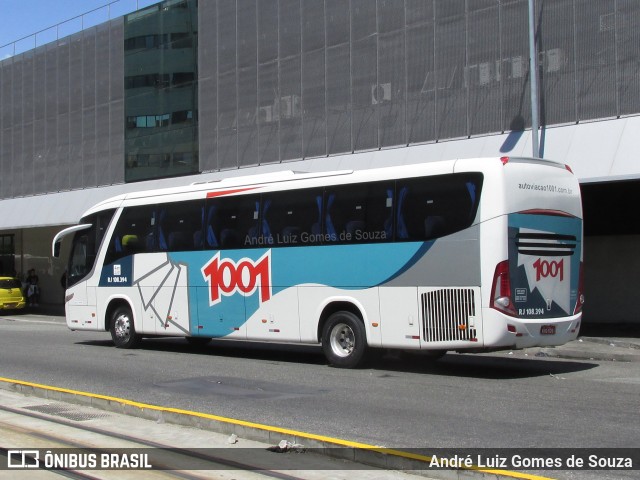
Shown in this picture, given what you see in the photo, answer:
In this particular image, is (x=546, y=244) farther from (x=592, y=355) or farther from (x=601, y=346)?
(x=601, y=346)

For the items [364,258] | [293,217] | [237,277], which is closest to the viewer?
[364,258]

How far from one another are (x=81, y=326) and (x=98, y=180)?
17.6 meters

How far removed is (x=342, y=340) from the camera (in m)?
14.4

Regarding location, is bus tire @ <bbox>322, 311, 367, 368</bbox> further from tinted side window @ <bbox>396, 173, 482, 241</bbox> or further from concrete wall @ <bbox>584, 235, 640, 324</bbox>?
concrete wall @ <bbox>584, 235, 640, 324</bbox>

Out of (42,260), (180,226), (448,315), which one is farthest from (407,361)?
(42,260)

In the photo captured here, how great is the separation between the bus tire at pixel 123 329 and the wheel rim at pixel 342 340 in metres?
5.93

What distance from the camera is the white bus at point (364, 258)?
1232cm

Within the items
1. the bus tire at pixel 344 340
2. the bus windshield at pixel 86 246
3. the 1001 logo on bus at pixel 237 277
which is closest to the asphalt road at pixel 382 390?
the bus tire at pixel 344 340

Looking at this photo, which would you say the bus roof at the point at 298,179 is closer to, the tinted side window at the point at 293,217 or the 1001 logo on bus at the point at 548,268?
the tinted side window at the point at 293,217

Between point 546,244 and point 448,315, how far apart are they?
6.31 ft

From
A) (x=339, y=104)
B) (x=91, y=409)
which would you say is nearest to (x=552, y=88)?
(x=339, y=104)

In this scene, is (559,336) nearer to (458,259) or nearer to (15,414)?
(458,259)

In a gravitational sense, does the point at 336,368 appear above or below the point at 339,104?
below

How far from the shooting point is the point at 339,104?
25.9 m
